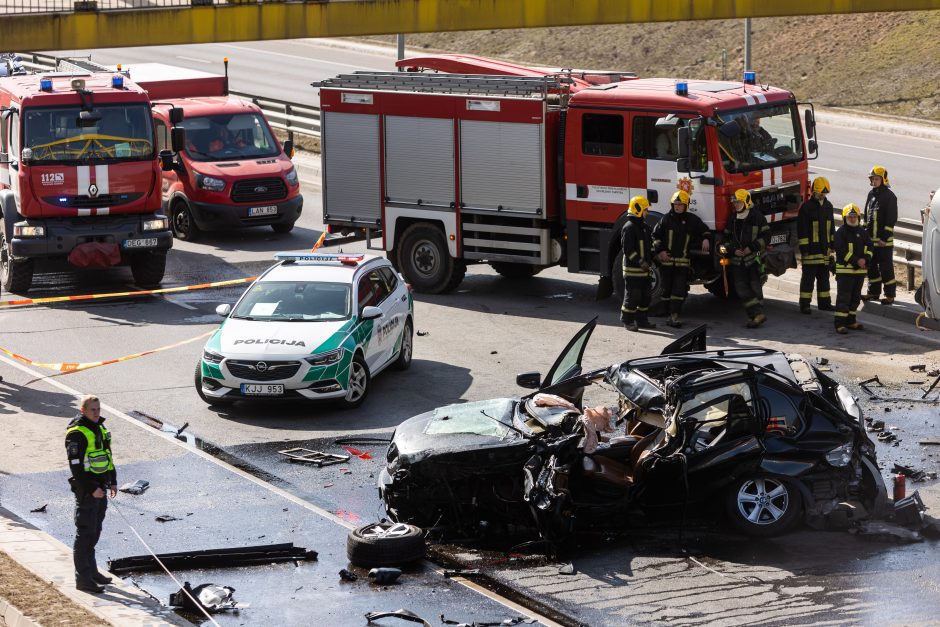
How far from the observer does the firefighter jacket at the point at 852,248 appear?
17.9 meters

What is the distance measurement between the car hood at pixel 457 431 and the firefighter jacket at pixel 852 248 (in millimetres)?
7218

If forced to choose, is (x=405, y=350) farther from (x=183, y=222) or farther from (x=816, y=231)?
(x=183, y=222)

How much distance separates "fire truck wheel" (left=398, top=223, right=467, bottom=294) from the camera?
2105 centimetres

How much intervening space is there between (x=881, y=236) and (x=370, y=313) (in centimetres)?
753

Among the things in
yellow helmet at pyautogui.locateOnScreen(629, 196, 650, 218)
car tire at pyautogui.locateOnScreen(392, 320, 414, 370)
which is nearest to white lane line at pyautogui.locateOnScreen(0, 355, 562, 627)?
car tire at pyautogui.locateOnScreen(392, 320, 414, 370)

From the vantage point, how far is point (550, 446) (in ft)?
36.1

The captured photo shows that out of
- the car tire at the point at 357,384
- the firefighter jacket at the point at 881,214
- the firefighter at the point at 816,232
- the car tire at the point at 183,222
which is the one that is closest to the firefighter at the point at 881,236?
the firefighter jacket at the point at 881,214

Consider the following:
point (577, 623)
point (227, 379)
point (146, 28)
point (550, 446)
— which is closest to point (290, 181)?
point (146, 28)

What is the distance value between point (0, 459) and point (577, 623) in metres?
6.44

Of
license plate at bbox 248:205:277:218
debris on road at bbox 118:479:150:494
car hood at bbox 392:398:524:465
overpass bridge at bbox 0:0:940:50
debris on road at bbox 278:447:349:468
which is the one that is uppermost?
overpass bridge at bbox 0:0:940:50

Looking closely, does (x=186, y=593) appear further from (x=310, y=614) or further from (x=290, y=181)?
(x=290, y=181)

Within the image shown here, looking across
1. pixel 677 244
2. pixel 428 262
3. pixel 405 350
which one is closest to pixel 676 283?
pixel 677 244

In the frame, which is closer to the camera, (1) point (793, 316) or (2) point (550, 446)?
(2) point (550, 446)

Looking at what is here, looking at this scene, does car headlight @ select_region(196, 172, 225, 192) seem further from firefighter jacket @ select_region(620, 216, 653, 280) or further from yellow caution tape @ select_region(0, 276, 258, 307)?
firefighter jacket @ select_region(620, 216, 653, 280)
